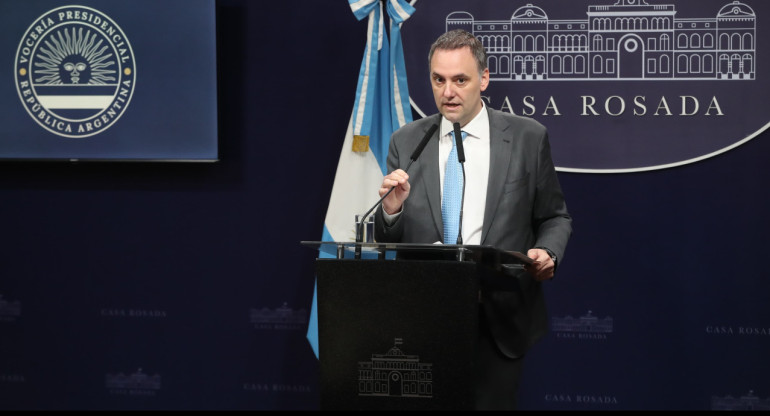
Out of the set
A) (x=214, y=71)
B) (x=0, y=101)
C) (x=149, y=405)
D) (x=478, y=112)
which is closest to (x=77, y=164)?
(x=0, y=101)

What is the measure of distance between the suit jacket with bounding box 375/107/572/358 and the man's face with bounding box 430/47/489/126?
122mm

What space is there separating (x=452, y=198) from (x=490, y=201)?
0.12 m

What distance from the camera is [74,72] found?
4.34 meters

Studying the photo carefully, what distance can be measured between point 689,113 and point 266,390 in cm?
265

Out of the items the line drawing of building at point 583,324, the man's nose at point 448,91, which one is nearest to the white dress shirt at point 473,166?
the man's nose at point 448,91

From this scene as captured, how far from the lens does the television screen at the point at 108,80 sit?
422 cm

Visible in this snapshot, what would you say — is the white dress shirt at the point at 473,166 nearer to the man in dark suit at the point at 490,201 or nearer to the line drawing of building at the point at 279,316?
the man in dark suit at the point at 490,201

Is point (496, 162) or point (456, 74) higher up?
point (456, 74)

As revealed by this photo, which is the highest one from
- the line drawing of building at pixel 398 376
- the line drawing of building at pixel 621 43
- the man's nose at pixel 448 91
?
the line drawing of building at pixel 621 43

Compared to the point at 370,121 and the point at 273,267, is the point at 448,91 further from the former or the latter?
the point at 273,267

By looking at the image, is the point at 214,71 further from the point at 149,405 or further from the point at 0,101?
the point at 149,405

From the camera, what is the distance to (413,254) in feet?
7.39

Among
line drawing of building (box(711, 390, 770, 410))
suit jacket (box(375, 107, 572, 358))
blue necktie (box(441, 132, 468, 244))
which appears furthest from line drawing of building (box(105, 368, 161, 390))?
line drawing of building (box(711, 390, 770, 410))

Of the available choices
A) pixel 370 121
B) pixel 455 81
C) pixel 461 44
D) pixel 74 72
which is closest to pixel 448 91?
pixel 455 81
